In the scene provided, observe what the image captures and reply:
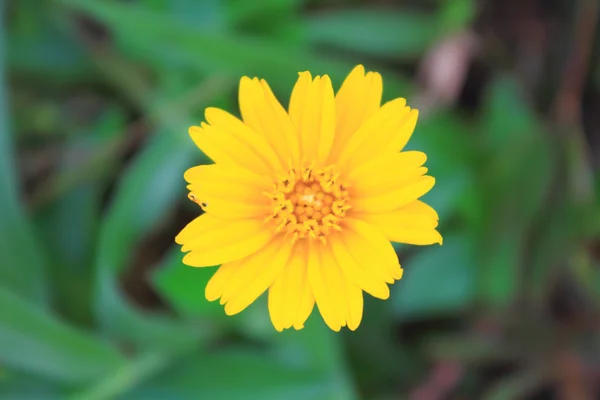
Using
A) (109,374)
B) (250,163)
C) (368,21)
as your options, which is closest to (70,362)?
(109,374)

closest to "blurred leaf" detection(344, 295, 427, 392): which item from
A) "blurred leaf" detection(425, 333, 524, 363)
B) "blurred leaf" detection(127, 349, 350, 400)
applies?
"blurred leaf" detection(425, 333, 524, 363)

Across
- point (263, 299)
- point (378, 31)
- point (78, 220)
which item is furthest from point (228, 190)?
point (78, 220)

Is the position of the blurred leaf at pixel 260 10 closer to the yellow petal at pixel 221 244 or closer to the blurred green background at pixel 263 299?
the blurred green background at pixel 263 299

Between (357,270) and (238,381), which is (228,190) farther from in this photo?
(238,381)

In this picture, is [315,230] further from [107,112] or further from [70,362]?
[107,112]

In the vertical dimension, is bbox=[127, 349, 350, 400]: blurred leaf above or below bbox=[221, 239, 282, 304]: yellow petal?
above

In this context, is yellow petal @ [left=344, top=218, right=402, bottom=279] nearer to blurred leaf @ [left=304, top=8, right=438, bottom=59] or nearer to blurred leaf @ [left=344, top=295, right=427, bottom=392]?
blurred leaf @ [left=344, top=295, right=427, bottom=392]

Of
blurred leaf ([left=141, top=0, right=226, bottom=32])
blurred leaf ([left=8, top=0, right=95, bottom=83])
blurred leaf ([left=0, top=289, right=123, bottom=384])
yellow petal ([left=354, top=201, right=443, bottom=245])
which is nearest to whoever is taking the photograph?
yellow petal ([left=354, top=201, right=443, bottom=245])

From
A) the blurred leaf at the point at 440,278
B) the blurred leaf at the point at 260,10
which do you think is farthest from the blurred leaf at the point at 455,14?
the blurred leaf at the point at 440,278
